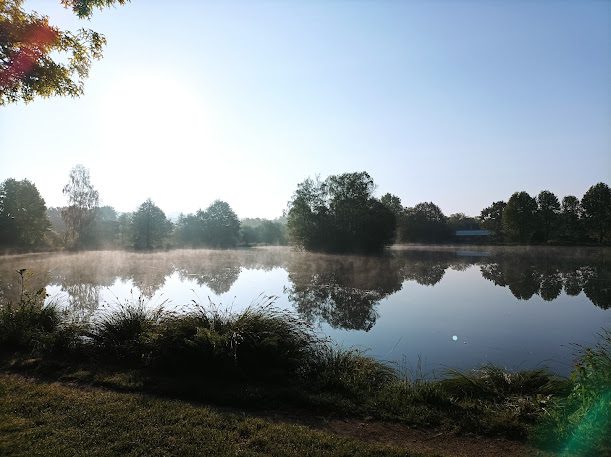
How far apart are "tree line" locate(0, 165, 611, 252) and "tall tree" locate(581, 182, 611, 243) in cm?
14

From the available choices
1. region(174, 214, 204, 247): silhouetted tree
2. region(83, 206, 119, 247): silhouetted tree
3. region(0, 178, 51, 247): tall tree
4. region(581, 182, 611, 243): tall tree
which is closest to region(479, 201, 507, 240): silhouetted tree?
region(581, 182, 611, 243): tall tree

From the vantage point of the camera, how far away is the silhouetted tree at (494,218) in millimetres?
83250

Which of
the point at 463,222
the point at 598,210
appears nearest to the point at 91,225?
the point at 598,210

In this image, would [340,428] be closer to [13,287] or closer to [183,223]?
[13,287]

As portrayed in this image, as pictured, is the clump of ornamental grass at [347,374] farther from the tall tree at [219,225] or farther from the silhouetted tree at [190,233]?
the silhouetted tree at [190,233]

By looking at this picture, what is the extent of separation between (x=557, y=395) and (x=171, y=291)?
16513 millimetres

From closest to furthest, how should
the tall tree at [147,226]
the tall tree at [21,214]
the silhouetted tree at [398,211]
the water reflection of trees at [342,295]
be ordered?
the water reflection of trees at [342,295] → the tall tree at [21,214] → the tall tree at [147,226] → the silhouetted tree at [398,211]

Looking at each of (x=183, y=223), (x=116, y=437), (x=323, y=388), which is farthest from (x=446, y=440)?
(x=183, y=223)

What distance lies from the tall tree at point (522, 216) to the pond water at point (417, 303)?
47.1 metres

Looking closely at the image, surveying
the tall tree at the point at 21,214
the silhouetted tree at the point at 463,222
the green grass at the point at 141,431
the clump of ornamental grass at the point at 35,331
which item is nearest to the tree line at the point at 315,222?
the tall tree at the point at 21,214

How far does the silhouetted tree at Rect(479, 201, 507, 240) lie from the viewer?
273 feet

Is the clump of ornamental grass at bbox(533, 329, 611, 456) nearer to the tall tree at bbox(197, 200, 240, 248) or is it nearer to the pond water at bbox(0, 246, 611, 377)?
the pond water at bbox(0, 246, 611, 377)

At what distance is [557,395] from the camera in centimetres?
557

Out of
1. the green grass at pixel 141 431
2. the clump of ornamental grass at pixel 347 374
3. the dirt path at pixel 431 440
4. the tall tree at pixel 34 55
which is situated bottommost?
the dirt path at pixel 431 440
